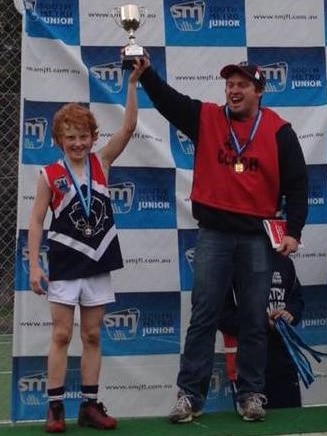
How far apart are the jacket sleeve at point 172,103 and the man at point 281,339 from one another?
41.6 inches

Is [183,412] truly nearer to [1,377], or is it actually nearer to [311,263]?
[311,263]

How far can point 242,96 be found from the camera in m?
4.95

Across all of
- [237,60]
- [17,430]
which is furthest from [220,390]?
[237,60]

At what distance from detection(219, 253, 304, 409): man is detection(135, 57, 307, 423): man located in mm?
629

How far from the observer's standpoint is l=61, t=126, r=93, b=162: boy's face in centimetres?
474

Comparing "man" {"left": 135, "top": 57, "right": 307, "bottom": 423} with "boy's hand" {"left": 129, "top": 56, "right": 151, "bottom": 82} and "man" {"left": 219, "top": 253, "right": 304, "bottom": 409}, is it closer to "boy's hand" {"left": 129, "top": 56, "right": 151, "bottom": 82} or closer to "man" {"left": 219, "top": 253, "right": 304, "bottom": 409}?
"boy's hand" {"left": 129, "top": 56, "right": 151, "bottom": 82}

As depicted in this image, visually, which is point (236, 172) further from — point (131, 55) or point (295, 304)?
point (295, 304)

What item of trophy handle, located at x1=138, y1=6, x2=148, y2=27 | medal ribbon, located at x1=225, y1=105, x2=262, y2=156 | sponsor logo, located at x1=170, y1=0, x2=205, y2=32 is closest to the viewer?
medal ribbon, located at x1=225, y1=105, x2=262, y2=156

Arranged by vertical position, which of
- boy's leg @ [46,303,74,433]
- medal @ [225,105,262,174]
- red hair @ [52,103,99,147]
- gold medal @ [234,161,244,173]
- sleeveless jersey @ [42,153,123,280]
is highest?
red hair @ [52,103,99,147]

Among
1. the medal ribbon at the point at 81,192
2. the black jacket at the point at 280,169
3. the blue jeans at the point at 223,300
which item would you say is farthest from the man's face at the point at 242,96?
the medal ribbon at the point at 81,192

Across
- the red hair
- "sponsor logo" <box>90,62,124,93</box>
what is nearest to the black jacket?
the red hair

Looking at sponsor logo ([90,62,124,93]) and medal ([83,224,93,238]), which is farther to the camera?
sponsor logo ([90,62,124,93])

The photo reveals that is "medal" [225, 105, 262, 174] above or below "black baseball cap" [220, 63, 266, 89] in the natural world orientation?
below

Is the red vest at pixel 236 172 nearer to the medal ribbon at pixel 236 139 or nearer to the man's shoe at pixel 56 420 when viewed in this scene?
the medal ribbon at pixel 236 139
